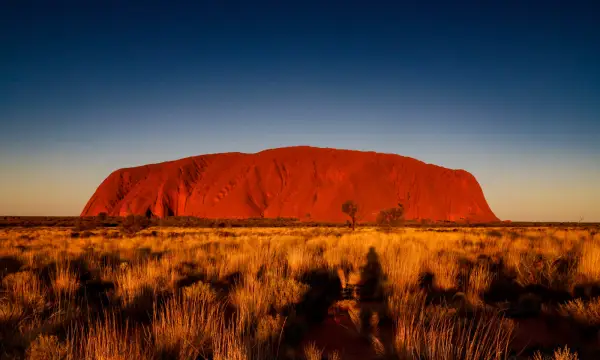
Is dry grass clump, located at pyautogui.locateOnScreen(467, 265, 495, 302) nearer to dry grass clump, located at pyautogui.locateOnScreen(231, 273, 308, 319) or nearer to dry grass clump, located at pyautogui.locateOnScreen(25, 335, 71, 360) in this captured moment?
dry grass clump, located at pyautogui.locateOnScreen(231, 273, 308, 319)

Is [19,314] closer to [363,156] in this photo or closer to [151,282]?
[151,282]

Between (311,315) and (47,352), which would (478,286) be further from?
(47,352)

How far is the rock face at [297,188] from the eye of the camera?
72688mm

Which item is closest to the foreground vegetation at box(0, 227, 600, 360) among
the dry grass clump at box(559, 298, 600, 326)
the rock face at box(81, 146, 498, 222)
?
the dry grass clump at box(559, 298, 600, 326)

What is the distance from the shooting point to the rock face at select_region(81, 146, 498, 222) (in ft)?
238

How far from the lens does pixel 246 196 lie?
75188 mm

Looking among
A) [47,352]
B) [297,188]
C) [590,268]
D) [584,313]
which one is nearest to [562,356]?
[584,313]

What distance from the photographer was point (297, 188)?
76.8 metres

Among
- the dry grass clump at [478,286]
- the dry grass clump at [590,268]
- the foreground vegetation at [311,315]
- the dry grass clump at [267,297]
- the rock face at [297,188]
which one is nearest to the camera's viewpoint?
the foreground vegetation at [311,315]

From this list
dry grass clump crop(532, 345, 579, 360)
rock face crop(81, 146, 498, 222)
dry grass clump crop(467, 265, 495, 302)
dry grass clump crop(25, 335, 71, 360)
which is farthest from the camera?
rock face crop(81, 146, 498, 222)

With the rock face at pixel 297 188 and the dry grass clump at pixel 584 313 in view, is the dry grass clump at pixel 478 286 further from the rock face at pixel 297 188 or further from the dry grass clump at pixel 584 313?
the rock face at pixel 297 188

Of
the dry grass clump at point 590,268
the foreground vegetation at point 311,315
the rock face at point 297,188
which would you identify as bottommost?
the foreground vegetation at point 311,315

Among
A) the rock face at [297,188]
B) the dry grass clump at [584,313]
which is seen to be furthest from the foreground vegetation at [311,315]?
the rock face at [297,188]

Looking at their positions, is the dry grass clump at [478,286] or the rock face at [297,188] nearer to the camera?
the dry grass clump at [478,286]
